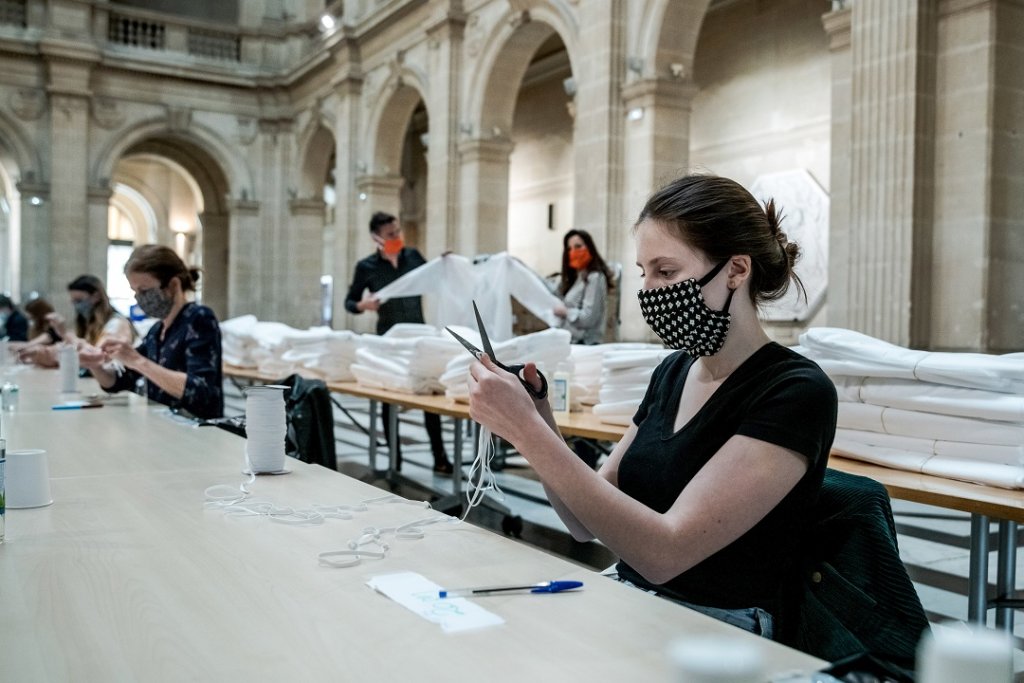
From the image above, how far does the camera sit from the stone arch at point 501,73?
11477mm

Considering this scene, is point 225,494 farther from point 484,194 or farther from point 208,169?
point 208,169

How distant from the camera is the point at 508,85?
12031 mm

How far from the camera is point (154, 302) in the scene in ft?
13.4

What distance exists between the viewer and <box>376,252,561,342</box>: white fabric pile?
21.5 feet

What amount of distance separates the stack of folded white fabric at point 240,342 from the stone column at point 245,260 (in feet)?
34.3

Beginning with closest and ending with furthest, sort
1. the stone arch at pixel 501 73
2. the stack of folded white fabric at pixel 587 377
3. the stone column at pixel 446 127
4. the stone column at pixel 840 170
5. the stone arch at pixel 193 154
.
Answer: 1. the stack of folded white fabric at pixel 587 377
2. the stone column at pixel 840 170
3. the stone arch at pixel 501 73
4. the stone column at pixel 446 127
5. the stone arch at pixel 193 154

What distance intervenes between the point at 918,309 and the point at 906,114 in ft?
4.41

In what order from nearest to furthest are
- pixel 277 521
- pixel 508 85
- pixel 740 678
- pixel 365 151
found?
pixel 740 678, pixel 277 521, pixel 508 85, pixel 365 151

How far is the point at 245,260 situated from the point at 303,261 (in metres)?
1.24

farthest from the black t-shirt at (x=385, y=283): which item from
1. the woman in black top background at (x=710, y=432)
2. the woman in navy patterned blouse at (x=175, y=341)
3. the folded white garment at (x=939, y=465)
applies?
the woman in black top background at (x=710, y=432)

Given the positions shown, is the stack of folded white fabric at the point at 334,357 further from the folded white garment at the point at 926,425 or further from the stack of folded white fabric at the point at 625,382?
the folded white garment at the point at 926,425

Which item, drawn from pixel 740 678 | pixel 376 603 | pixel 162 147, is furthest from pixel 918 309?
pixel 162 147

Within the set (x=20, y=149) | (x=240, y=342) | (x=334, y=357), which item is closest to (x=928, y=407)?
(x=334, y=357)

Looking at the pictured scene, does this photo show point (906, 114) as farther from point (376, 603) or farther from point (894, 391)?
point (376, 603)
